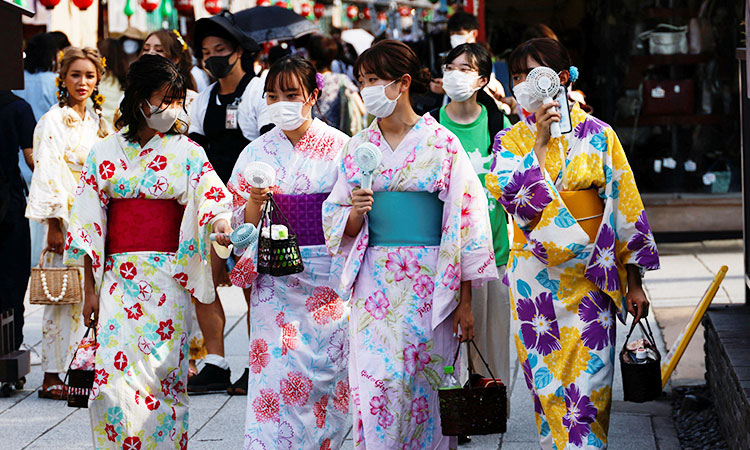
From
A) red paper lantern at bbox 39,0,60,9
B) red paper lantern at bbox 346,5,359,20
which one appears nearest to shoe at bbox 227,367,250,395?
red paper lantern at bbox 39,0,60,9

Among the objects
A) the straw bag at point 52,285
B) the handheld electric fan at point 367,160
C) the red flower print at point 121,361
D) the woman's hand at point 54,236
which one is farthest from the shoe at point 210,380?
the handheld electric fan at point 367,160

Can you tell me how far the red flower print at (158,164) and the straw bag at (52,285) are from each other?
211cm

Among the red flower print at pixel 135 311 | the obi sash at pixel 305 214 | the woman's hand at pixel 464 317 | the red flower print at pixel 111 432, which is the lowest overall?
the red flower print at pixel 111 432

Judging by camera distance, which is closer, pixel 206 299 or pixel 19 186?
pixel 206 299

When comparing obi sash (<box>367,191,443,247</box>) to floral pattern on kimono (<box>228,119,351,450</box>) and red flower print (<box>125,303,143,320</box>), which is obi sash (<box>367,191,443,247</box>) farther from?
red flower print (<box>125,303,143,320</box>)

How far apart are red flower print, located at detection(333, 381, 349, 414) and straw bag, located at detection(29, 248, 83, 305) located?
237 cm

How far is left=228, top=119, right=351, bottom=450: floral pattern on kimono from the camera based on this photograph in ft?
Answer: 15.5

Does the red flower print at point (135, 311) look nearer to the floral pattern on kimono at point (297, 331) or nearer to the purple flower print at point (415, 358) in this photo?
the floral pattern on kimono at point (297, 331)

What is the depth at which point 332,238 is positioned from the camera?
442cm

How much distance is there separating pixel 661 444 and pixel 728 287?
4042 mm

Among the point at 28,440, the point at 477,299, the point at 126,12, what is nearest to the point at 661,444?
the point at 477,299

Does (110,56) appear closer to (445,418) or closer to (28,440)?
(28,440)

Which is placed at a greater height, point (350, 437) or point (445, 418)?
point (445, 418)

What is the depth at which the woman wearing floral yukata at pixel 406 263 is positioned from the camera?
14.0ft
